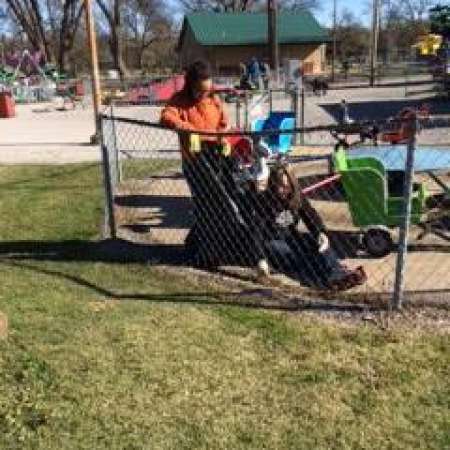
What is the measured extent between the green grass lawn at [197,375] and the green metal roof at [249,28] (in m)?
55.6

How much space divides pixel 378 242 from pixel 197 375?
9.70 feet

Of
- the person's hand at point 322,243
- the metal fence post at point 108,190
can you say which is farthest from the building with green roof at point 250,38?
the person's hand at point 322,243

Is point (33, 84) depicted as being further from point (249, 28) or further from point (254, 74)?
point (249, 28)

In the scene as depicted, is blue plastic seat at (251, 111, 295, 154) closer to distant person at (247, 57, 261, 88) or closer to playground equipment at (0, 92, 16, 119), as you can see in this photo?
playground equipment at (0, 92, 16, 119)

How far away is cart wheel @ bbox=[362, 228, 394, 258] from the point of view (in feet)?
23.4

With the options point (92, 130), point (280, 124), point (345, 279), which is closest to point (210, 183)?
point (345, 279)

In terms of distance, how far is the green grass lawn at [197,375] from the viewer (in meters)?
4.09

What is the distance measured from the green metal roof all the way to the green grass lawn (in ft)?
183

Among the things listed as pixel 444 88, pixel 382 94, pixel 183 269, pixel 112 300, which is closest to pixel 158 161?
pixel 183 269

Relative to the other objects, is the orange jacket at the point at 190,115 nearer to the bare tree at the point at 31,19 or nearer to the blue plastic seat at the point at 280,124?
the blue plastic seat at the point at 280,124

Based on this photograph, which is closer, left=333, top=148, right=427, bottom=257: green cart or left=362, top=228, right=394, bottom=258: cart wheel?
left=333, top=148, right=427, bottom=257: green cart

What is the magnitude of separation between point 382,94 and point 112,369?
101 feet

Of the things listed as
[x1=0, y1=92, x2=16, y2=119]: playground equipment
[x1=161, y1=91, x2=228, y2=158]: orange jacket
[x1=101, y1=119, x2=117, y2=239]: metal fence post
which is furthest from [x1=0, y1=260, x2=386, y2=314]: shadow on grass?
[x1=0, y1=92, x2=16, y2=119]: playground equipment

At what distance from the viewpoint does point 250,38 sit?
60.4 meters
